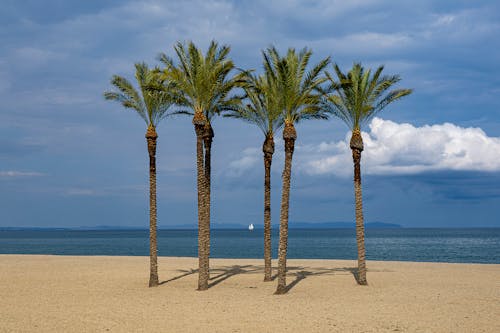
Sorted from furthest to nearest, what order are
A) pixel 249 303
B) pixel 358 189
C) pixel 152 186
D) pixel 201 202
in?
pixel 358 189 → pixel 152 186 → pixel 201 202 → pixel 249 303

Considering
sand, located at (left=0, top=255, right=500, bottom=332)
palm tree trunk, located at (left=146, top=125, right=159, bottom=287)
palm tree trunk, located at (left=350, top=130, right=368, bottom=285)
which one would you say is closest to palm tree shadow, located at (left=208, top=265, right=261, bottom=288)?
sand, located at (left=0, top=255, right=500, bottom=332)

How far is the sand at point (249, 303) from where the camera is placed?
14898 millimetres

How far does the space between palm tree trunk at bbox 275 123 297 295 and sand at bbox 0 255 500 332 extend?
78 centimetres

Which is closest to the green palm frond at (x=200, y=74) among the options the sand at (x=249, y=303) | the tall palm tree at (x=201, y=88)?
the tall palm tree at (x=201, y=88)

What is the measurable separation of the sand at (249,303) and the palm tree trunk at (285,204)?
2.57 ft

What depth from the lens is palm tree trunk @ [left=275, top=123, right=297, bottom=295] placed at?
21.0 metres

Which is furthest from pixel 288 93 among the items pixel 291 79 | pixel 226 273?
pixel 226 273

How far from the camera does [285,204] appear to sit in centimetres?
2147

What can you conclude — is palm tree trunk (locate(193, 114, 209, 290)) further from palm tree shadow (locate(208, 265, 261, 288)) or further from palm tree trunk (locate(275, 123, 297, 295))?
palm tree trunk (locate(275, 123, 297, 295))

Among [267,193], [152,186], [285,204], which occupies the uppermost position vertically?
[152,186]

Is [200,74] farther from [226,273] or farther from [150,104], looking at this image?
[226,273]

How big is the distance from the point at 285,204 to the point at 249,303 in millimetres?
4497

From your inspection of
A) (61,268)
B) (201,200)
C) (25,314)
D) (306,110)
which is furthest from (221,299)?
(61,268)

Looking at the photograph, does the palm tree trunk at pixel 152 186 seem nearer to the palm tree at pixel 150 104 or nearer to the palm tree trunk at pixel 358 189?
the palm tree at pixel 150 104
